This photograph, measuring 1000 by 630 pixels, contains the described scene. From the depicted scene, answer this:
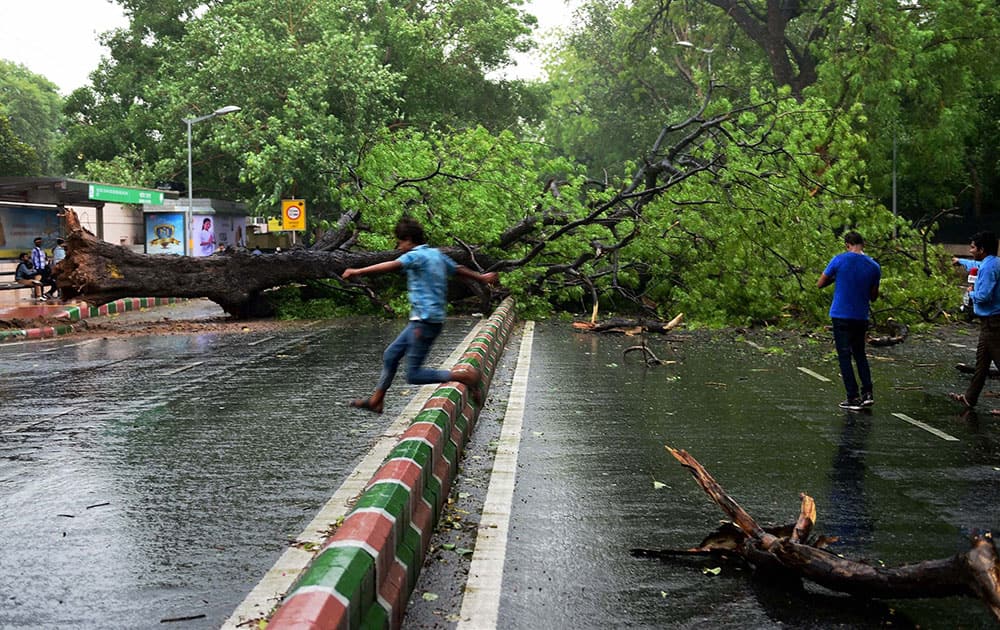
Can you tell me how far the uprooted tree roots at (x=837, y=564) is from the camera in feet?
14.2

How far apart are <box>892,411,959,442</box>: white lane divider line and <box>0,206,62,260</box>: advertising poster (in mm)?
26747

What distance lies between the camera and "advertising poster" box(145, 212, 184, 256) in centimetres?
3762

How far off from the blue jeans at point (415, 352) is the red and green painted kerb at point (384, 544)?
0.86m

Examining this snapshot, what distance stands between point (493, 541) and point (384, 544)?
1.36m

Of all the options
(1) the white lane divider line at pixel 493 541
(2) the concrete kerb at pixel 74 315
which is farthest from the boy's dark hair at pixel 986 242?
(2) the concrete kerb at pixel 74 315

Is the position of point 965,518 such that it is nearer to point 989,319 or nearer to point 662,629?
point 662,629

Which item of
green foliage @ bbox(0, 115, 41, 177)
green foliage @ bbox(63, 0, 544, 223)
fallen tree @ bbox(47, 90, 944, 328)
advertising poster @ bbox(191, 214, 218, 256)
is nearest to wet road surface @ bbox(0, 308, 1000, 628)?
fallen tree @ bbox(47, 90, 944, 328)

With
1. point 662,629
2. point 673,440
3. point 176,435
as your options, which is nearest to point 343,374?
point 176,435

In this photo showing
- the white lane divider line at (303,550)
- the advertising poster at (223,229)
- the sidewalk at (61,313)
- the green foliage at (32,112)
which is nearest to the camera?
the white lane divider line at (303,550)

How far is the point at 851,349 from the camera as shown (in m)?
11.2

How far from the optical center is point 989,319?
418 inches

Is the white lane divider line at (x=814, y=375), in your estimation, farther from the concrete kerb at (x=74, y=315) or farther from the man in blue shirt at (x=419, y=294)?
the concrete kerb at (x=74, y=315)

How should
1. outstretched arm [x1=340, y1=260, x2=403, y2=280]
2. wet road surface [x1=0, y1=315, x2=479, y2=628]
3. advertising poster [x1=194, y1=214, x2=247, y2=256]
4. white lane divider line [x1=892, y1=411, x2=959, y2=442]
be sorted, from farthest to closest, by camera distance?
advertising poster [x1=194, y1=214, x2=247, y2=256]
white lane divider line [x1=892, y1=411, x2=959, y2=442]
outstretched arm [x1=340, y1=260, x2=403, y2=280]
wet road surface [x1=0, y1=315, x2=479, y2=628]

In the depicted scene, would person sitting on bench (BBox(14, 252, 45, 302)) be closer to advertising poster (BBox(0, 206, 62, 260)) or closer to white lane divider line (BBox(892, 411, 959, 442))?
advertising poster (BBox(0, 206, 62, 260))
